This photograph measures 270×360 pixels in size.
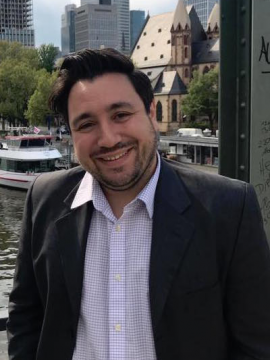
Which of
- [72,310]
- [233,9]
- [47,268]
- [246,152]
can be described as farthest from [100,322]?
[233,9]

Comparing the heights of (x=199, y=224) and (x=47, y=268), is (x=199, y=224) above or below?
above

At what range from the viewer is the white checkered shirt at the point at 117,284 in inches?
60.0

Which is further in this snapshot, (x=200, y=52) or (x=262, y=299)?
(x=200, y=52)

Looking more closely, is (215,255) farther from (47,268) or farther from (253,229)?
(47,268)

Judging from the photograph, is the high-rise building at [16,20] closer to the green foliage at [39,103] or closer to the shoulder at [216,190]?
the green foliage at [39,103]

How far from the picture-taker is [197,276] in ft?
4.84

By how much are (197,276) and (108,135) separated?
1.56 ft

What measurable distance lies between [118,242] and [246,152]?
1.16m

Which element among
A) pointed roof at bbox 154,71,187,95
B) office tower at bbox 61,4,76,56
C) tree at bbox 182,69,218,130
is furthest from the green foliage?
office tower at bbox 61,4,76,56

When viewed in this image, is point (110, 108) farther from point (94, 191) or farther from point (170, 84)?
point (170, 84)

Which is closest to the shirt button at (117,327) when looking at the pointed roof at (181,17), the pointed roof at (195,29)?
the pointed roof at (181,17)

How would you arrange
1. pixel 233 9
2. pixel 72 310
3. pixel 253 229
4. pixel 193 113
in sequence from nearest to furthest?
pixel 253 229 < pixel 72 310 < pixel 233 9 < pixel 193 113

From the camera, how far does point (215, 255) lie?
58.7 inches

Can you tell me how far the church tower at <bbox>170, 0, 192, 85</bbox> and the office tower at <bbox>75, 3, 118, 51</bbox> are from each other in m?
73.2
